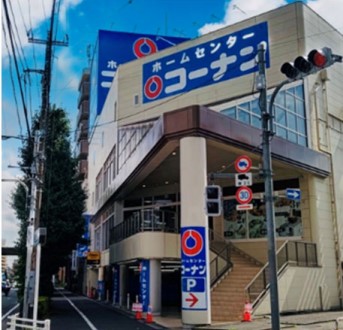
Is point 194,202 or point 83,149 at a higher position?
point 83,149

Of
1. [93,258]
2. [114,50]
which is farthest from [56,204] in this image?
[114,50]

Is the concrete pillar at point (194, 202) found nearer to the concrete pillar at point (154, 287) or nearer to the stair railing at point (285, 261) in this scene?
the stair railing at point (285, 261)

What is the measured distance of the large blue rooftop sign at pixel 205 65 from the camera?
25469 mm

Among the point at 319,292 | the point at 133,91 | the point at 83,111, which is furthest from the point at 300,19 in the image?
the point at 83,111

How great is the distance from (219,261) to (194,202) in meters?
5.88

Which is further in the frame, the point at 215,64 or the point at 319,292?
the point at 215,64

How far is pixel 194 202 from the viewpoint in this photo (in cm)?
1752

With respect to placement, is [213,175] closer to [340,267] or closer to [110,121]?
[340,267]

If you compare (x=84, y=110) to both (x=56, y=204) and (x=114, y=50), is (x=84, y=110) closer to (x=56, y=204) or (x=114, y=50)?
(x=114, y=50)

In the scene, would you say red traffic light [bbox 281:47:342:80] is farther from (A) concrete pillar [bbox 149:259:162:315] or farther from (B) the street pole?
(A) concrete pillar [bbox 149:259:162:315]

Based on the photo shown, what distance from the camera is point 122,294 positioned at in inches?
1192

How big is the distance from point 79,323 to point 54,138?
37.7 feet

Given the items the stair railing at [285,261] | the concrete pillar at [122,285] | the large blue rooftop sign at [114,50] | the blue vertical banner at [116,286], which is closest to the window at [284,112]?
the stair railing at [285,261]

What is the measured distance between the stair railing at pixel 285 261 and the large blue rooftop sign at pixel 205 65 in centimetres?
963
